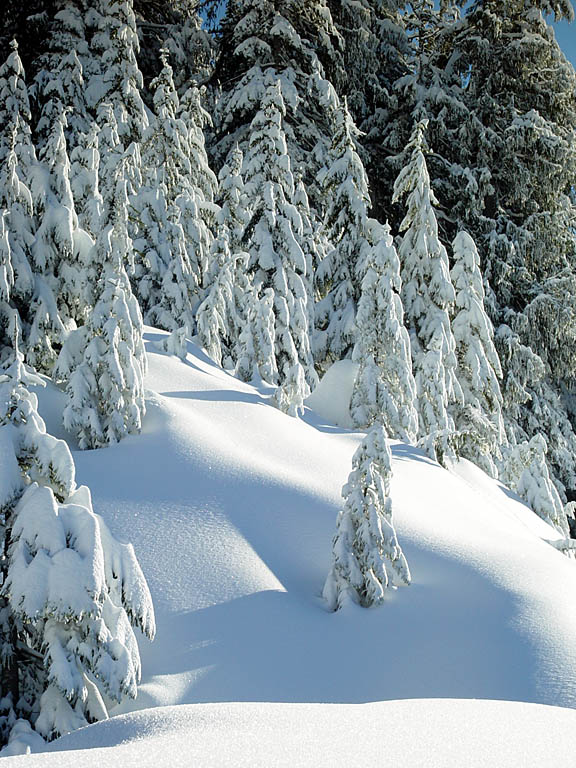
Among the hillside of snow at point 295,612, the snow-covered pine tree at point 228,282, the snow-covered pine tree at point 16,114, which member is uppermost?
the snow-covered pine tree at point 16,114

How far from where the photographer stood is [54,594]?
3113 mm

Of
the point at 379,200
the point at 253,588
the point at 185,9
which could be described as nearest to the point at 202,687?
the point at 253,588

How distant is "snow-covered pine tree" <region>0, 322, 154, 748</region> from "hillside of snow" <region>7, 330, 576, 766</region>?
1.46ft

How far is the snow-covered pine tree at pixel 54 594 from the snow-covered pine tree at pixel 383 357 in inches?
276

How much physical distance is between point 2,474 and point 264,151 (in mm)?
11681

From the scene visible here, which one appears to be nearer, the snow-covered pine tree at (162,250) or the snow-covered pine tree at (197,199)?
the snow-covered pine tree at (162,250)

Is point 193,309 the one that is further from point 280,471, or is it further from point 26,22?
point 26,22

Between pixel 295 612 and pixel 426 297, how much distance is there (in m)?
9.66

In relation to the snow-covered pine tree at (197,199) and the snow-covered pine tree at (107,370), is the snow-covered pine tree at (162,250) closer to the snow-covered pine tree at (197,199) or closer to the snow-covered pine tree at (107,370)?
the snow-covered pine tree at (197,199)

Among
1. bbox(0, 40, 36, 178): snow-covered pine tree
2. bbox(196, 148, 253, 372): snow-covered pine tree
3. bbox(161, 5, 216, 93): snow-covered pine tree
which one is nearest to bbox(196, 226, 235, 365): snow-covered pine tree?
bbox(196, 148, 253, 372): snow-covered pine tree

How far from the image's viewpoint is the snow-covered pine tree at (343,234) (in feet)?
40.2

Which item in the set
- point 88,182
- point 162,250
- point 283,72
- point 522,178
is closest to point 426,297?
point 162,250

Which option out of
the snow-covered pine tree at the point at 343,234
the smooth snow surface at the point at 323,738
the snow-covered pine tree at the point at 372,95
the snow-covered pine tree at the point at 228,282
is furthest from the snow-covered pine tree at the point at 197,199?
the smooth snow surface at the point at 323,738

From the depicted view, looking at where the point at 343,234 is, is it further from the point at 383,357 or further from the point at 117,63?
the point at 117,63
